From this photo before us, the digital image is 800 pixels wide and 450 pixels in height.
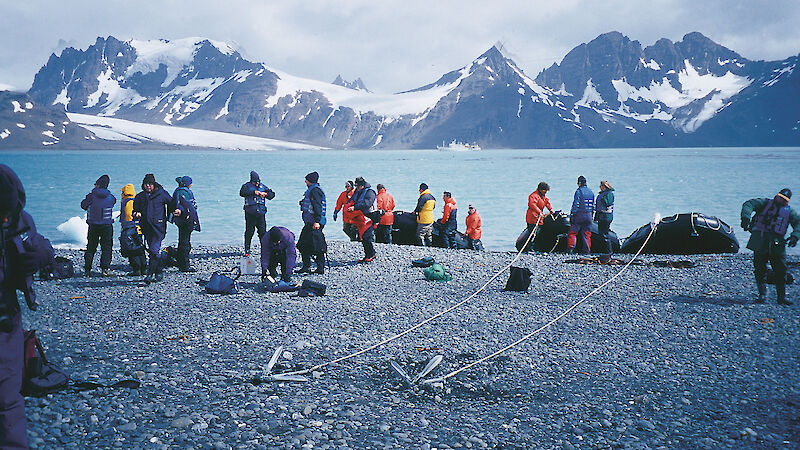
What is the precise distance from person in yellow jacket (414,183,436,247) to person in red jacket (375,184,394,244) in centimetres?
98

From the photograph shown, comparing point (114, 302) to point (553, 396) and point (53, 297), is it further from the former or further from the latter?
point (553, 396)

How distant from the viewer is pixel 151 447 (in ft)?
18.2

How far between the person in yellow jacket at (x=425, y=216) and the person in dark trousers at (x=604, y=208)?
542 centimetres

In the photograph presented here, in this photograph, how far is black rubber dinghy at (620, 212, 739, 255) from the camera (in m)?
21.1

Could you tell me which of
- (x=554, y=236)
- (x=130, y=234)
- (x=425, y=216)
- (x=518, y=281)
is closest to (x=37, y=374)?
(x=130, y=234)

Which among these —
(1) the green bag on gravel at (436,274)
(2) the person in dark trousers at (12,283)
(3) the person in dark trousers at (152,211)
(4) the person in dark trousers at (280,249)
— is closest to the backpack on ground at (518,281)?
(1) the green bag on gravel at (436,274)

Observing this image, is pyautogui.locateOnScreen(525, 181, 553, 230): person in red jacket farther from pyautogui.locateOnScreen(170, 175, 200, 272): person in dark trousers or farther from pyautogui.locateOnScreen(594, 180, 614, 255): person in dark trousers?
pyautogui.locateOnScreen(170, 175, 200, 272): person in dark trousers

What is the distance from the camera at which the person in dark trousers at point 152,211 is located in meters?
13.0

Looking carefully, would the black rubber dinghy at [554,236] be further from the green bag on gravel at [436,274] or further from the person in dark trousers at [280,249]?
the person in dark trousers at [280,249]

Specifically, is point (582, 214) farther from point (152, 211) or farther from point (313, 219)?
point (152, 211)

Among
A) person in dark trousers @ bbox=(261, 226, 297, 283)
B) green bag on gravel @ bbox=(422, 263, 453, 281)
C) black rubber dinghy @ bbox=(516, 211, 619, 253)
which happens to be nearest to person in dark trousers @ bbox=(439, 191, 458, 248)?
black rubber dinghy @ bbox=(516, 211, 619, 253)

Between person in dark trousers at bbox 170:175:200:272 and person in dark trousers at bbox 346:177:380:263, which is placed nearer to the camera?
person in dark trousers at bbox 170:175:200:272

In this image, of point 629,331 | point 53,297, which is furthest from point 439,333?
point 53,297

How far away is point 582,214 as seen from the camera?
18.0 meters
